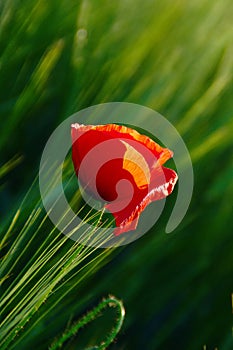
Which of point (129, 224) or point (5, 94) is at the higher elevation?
point (5, 94)

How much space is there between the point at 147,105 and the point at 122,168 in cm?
19

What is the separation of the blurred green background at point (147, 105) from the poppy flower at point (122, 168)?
160mm

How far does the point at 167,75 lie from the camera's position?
0.55 meters

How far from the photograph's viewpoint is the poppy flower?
14.2 inches

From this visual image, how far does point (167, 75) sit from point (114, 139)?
205mm

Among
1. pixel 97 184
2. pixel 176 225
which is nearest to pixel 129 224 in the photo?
pixel 97 184

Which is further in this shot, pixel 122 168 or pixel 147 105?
pixel 147 105

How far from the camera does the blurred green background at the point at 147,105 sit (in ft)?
1.77

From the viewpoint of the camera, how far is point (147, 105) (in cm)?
56

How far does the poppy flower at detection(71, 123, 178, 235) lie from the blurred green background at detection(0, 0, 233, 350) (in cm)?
16

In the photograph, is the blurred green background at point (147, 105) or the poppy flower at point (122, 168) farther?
the blurred green background at point (147, 105)

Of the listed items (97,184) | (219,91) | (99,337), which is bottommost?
(99,337)

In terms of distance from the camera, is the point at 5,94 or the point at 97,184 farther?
the point at 5,94

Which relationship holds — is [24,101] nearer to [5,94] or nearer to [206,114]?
[5,94]
